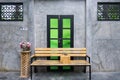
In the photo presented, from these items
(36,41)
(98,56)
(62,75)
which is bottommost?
(62,75)

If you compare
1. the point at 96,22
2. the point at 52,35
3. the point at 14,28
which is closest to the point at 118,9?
the point at 96,22

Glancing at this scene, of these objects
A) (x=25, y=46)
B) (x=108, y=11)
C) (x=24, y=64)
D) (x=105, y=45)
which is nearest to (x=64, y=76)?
(x=24, y=64)

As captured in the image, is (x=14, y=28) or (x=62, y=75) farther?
(x=14, y=28)

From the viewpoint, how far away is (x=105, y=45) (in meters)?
10.3

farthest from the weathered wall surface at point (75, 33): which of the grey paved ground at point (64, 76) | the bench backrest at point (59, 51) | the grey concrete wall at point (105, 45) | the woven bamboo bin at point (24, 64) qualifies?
the woven bamboo bin at point (24, 64)

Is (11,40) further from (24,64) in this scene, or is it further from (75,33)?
(75,33)

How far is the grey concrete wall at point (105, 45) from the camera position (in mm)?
10266

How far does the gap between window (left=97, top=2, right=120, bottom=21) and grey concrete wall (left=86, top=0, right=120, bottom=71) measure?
185mm

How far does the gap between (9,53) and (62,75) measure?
2594 mm

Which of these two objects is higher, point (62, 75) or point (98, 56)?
point (98, 56)

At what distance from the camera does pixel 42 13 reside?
10227 mm

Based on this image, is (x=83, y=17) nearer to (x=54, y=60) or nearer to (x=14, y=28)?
(x=54, y=60)

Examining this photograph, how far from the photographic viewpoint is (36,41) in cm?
1025

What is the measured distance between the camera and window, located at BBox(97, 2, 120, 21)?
1028cm
